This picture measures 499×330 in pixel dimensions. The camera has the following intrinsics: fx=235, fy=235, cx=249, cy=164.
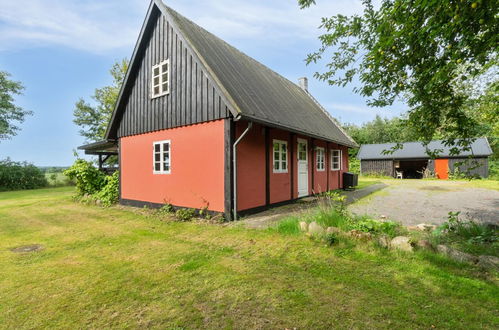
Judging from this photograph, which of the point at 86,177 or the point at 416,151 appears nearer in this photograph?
the point at 86,177

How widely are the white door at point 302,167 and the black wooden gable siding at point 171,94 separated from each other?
4509 millimetres

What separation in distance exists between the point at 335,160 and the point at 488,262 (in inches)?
404

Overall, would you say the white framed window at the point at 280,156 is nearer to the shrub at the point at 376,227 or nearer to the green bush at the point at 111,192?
the shrub at the point at 376,227

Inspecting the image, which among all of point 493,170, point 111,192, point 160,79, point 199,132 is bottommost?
point 111,192

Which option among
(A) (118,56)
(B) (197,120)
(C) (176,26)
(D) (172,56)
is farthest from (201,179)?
(A) (118,56)

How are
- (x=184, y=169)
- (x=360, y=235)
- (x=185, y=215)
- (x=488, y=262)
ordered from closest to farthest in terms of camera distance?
(x=488, y=262)
(x=360, y=235)
(x=185, y=215)
(x=184, y=169)

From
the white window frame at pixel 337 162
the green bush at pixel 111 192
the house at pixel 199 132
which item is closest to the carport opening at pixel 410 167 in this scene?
the white window frame at pixel 337 162

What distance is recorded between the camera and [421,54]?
3.75 metres

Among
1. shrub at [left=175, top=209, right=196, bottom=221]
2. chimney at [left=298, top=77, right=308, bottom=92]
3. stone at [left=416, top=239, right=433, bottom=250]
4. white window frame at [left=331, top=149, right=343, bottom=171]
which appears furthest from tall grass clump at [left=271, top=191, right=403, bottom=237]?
chimney at [left=298, top=77, right=308, bottom=92]

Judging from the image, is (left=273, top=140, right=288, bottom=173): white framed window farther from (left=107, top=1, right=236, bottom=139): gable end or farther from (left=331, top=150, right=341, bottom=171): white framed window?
(left=331, top=150, right=341, bottom=171): white framed window

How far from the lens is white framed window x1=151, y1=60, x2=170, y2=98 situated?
27.2ft

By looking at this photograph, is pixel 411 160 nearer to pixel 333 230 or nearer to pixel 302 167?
pixel 302 167

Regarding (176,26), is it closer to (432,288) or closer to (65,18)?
(65,18)

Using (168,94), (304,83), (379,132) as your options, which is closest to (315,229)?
(168,94)
